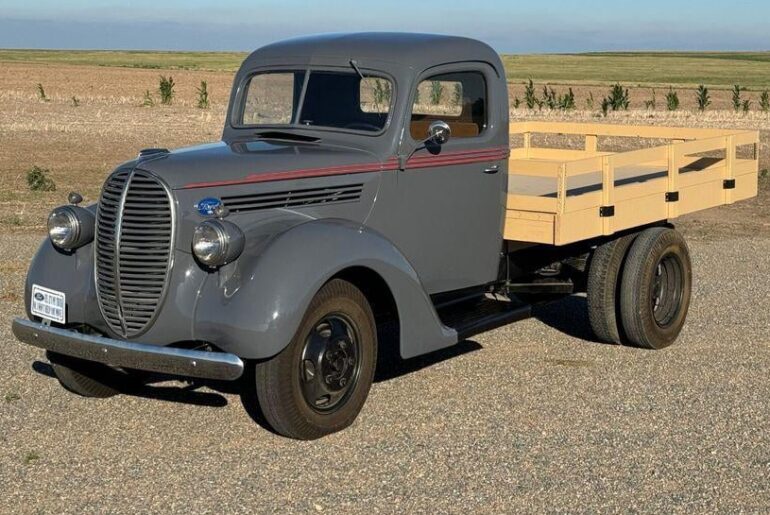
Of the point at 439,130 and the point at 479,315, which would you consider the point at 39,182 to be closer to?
the point at 479,315

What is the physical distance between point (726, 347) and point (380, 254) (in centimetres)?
332

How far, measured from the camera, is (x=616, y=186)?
28.3 ft

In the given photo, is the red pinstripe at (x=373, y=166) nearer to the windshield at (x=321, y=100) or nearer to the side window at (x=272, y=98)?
the windshield at (x=321, y=100)

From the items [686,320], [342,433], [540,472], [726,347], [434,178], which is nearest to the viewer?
[540,472]

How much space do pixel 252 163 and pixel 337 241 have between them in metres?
0.64

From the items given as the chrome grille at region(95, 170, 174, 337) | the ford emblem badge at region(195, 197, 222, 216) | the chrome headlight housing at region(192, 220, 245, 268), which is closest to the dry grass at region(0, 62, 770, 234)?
the chrome grille at region(95, 170, 174, 337)

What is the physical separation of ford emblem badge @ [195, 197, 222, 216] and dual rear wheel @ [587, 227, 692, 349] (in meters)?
3.26

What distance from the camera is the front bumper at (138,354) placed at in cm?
545

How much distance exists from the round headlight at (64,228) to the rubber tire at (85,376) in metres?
0.72

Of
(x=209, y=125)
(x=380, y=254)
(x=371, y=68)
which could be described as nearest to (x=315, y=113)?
(x=371, y=68)

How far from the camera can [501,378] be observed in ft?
24.1

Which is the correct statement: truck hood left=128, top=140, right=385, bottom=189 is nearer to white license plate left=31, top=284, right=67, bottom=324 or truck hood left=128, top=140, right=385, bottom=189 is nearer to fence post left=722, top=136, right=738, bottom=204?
white license plate left=31, top=284, right=67, bottom=324

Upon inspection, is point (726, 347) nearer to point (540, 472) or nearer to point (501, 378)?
point (501, 378)

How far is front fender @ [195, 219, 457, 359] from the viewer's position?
553cm
